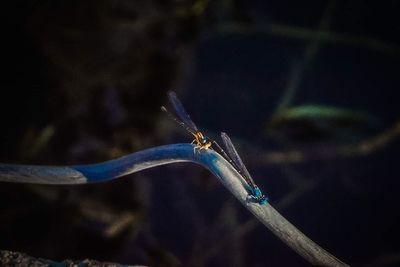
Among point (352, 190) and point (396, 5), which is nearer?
point (396, 5)

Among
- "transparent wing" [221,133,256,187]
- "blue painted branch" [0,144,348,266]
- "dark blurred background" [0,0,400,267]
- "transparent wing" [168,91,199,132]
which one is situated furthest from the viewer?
"dark blurred background" [0,0,400,267]

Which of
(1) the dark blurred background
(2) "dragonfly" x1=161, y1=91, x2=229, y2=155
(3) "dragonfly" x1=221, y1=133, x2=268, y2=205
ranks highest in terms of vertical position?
(1) the dark blurred background

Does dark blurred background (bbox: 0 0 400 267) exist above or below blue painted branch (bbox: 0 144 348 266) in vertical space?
above

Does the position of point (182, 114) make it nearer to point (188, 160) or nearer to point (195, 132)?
point (195, 132)

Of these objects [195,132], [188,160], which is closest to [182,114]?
[195,132]

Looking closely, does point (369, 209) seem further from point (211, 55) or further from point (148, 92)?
point (148, 92)

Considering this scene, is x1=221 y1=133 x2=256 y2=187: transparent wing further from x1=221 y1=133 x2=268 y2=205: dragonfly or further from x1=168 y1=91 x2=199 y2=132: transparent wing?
x1=168 y1=91 x2=199 y2=132: transparent wing

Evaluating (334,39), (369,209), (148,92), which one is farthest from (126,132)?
(369,209)

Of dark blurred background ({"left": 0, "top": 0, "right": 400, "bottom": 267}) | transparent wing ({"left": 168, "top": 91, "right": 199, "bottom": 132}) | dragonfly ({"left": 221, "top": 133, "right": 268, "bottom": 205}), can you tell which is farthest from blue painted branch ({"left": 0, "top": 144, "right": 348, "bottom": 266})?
dark blurred background ({"left": 0, "top": 0, "right": 400, "bottom": 267})
